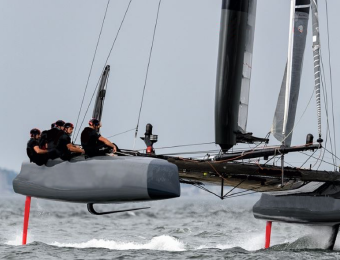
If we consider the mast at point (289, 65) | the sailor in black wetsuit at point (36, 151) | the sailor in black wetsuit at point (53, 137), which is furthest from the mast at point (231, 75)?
the sailor in black wetsuit at point (36, 151)

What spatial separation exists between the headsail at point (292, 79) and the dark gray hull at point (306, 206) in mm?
1089

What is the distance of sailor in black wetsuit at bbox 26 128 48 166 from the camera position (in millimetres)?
14773

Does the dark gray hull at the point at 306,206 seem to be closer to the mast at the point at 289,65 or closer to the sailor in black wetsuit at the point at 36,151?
the mast at the point at 289,65

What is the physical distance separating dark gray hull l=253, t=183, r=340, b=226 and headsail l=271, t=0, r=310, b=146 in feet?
3.57

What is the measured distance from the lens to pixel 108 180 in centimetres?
1323

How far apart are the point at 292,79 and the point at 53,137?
17.9 ft

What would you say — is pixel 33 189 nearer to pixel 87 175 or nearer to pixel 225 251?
pixel 87 175

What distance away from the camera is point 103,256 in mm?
14719

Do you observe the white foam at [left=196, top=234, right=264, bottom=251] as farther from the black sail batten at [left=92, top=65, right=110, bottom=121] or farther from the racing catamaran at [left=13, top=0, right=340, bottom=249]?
the black sail batten at [left=92, top=65, right=110, bottom=121]

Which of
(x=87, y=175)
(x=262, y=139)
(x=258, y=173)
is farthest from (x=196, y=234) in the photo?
(x=87, y=175)

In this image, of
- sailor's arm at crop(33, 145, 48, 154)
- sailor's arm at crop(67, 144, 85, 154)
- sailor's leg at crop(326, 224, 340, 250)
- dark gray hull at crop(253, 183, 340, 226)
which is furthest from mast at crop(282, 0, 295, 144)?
sailor's arm at crop(33, 145, 48, 154)

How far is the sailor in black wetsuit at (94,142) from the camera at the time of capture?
1386cm

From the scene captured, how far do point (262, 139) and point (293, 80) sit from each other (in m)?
1.46

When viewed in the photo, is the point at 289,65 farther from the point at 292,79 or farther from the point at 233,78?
the point at 233,78
